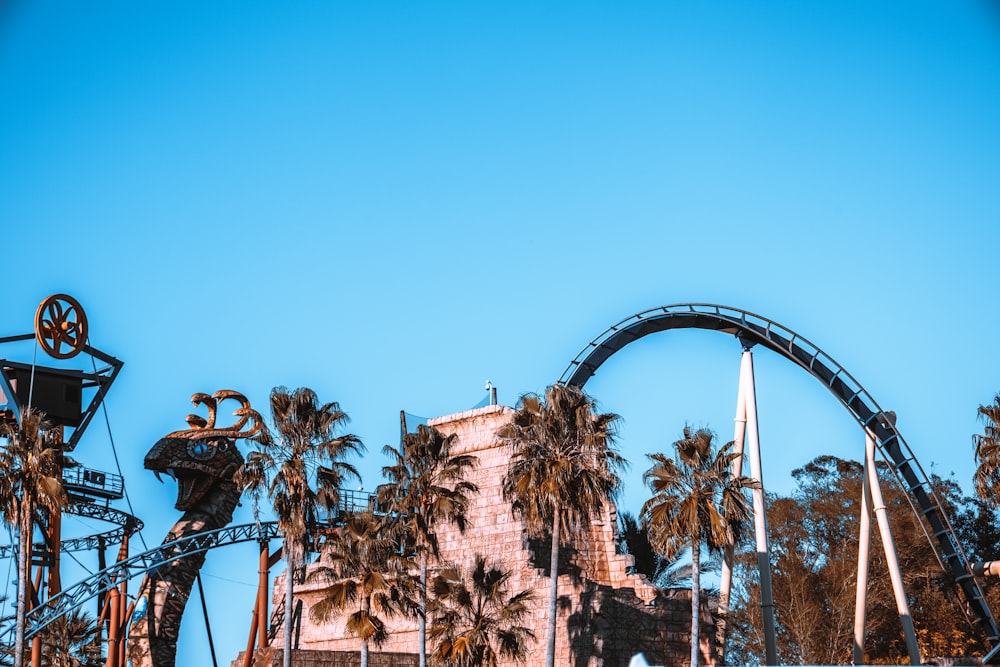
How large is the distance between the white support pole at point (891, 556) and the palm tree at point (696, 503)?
23.9 ft

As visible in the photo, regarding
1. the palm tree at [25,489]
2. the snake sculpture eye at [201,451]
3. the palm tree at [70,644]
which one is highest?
the snake sculpture eye at [201,451]

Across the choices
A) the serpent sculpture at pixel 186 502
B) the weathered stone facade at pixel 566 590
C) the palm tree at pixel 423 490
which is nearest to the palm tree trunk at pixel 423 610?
the palm tree at pixel 423 490

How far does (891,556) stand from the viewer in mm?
36094

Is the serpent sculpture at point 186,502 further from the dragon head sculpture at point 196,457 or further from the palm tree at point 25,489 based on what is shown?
the palm tree at point 25,489

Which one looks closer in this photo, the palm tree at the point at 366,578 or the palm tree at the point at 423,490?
the palm tree at the point at 366,578

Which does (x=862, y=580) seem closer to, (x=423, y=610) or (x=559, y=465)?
(x=559, y=465)

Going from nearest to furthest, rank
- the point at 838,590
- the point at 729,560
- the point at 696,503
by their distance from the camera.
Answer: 1. the point at 696,503
2. the point at 729,560
3. the point at 838,590

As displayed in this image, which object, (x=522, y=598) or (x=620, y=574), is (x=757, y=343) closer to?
(x=620, y=574)

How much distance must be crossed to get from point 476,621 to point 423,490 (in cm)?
545

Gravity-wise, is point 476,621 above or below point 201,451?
below

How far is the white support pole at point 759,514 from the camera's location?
107 ft

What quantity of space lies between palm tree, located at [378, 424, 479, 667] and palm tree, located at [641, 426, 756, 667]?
608cm

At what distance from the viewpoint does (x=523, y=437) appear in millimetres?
32688

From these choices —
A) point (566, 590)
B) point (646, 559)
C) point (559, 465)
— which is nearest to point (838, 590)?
point (646, 559)
